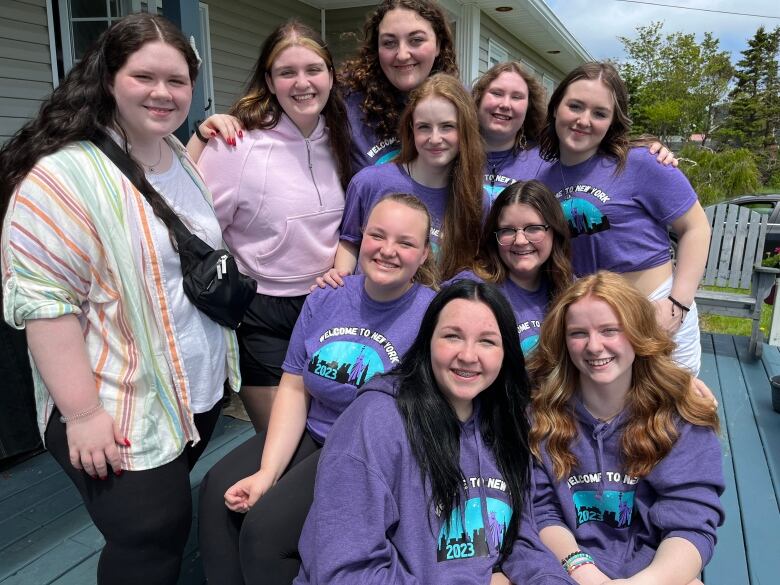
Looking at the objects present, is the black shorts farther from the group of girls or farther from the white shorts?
the white shorts

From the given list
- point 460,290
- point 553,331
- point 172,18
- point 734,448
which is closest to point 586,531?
point 553,331

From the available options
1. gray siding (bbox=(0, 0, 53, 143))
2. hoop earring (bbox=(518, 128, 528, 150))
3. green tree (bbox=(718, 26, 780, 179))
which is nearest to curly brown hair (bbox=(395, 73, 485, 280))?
hoop earring (bbox=(518, 128, 528, 150))

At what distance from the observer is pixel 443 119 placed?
2191 mm

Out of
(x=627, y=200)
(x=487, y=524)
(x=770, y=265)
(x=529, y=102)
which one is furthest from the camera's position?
(x=770, y=265)

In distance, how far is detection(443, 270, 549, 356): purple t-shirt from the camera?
2.13 metres

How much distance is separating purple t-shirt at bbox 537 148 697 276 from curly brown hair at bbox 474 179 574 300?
0.20m

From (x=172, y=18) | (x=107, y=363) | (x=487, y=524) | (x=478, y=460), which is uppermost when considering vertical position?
(x=172, y=18)

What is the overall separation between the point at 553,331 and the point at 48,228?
1465 millimetres

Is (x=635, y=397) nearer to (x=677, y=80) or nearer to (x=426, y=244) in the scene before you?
(x=426, y=244)

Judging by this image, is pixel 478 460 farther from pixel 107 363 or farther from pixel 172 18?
pixel 172 18

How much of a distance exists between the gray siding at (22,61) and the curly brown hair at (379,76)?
3.47 meters

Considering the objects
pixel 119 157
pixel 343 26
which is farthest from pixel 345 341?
pixel 343 26

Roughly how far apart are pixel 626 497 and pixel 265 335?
1372mm

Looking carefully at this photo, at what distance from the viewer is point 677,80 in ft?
80.0
